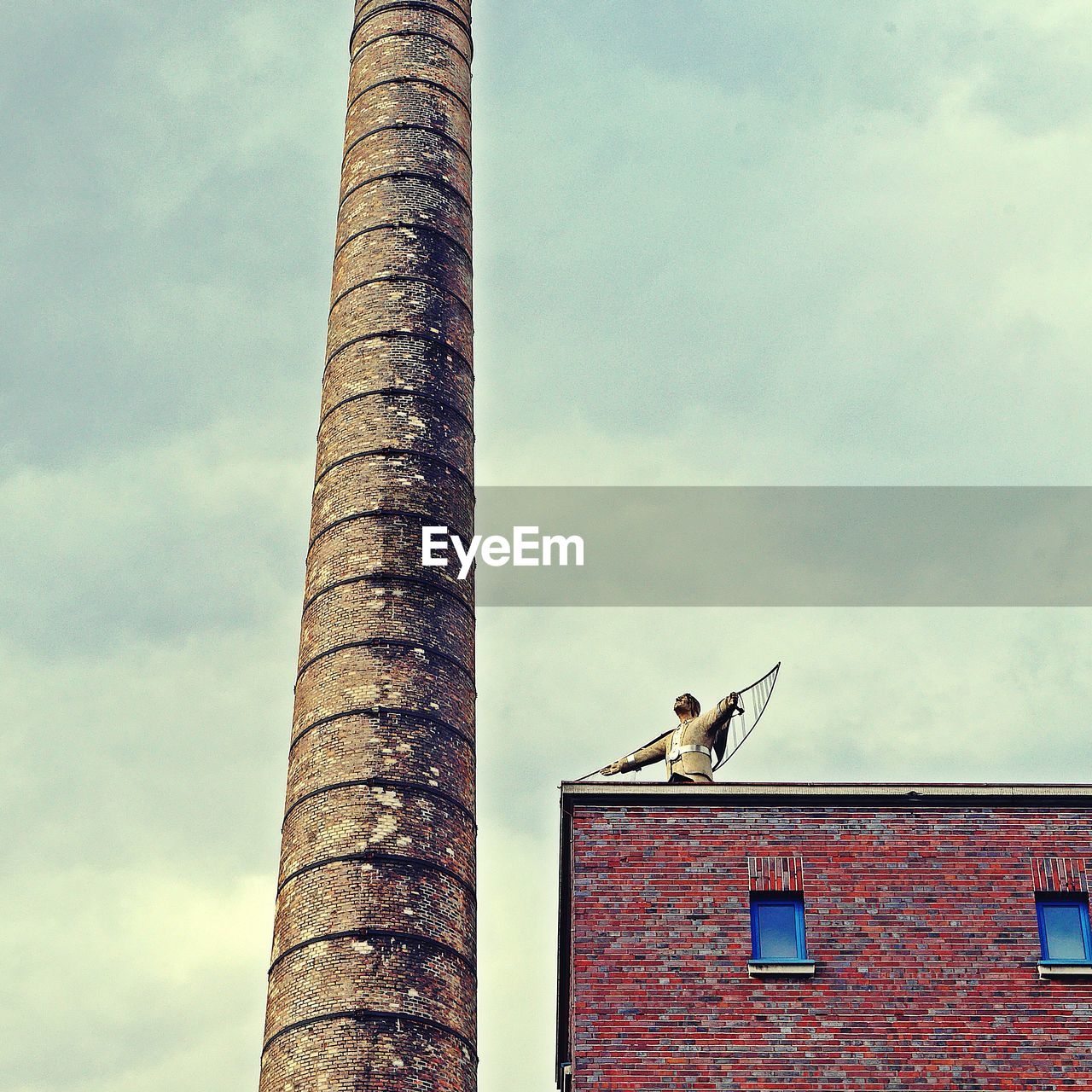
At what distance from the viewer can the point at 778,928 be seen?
1513 centimetres

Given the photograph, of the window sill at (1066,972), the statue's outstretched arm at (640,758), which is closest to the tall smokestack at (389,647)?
the statue's outstretched arm at (640,758)

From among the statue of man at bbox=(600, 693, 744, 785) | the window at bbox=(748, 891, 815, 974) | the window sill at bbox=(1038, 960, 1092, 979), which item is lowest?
the window sill at bbox=(1038, 960, 1092, 979)

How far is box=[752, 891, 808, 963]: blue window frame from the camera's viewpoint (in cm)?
1495

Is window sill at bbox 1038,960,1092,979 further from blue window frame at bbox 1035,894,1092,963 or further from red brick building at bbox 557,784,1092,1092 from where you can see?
blue window frame at bbox 1035,894,1092,963

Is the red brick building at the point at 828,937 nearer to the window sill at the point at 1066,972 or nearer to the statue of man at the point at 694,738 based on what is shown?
the window sill at the point at 1066,972

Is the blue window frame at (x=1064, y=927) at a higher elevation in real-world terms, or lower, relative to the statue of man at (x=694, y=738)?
lower

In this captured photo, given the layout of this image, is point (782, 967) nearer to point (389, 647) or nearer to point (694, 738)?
point (694, 738)

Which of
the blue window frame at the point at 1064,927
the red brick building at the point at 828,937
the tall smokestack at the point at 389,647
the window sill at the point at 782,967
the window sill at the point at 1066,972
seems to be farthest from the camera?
the tall smokestack at the point at 389,647

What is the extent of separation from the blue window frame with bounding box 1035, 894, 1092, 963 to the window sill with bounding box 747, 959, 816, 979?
202cm

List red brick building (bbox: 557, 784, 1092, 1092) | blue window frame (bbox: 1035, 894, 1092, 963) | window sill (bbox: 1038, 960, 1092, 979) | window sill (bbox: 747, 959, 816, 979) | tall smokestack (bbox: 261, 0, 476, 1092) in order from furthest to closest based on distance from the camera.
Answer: tall smokestack (bbox: 261, 0, 476, 1092), blue window frame (bbox: 1035, 894, 1092, 963), window sill (bbox: 747, 959, 816, 979), window sill (bbox: 1038, 960, 1092, 979), red brick building (bbox: 557, 784, 1092, 1092)

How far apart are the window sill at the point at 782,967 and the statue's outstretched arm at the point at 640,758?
3833 millimetres

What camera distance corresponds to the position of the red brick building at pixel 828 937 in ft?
47.0

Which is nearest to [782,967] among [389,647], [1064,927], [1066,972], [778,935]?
[778,935]

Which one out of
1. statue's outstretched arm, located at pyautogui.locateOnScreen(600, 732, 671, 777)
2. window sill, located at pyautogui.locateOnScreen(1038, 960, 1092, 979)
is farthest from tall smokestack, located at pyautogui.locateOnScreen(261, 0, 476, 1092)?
window sill, located at pyautogui.locateOnScreen(1038, 960, 1092, 979)
